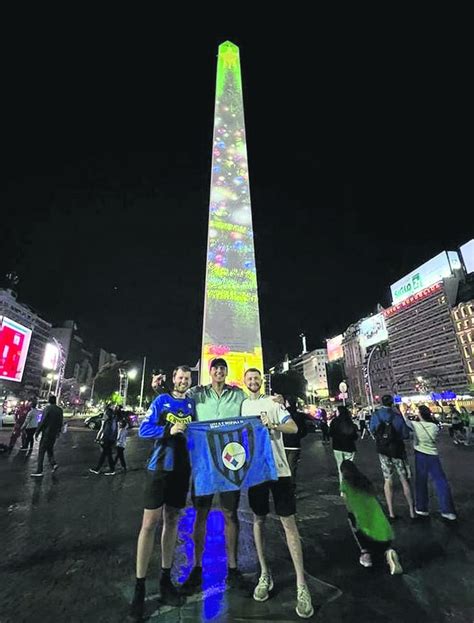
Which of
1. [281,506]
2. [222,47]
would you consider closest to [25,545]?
[281,506]

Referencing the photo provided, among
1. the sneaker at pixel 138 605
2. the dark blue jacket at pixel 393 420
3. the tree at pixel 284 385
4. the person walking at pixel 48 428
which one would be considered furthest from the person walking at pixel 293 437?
the person walking at pixel 48 428

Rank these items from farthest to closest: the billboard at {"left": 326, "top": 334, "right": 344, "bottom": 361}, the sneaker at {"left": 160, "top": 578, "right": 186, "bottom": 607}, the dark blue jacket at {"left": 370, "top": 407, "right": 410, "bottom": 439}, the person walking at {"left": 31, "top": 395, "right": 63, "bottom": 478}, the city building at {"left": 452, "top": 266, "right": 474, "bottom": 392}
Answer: the billboard at {"left": 326, "top": 334, "right": 344, "bottom": 361}
the city building at {"left": 452, "top": 266, "right": 474, "bottom": 392}
the person walking at {"left": 31, "top": 395, "right": 63, "bottom": 478}
the dark blue jacket at {"left": 370, "top": 407, "right": 410, "bottom": 439}
the sneaker at {"left": 160, "top": 578, "right": 186, "bottom": 607}

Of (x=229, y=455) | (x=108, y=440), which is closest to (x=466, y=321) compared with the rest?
(x=108, y=440)

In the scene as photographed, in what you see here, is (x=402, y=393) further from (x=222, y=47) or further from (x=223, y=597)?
(x=223, y=597)

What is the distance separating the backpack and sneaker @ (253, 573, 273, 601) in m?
3.05

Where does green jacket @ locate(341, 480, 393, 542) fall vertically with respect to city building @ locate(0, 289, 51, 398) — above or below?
below

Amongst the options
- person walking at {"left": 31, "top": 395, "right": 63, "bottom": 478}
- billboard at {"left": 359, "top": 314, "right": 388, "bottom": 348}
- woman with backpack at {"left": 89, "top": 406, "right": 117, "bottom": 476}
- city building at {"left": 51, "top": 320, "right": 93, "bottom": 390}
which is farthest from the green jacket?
city building at {"left": 51, "top": 320, "right": 93, "bottom": 390}

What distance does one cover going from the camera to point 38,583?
2.89 metres

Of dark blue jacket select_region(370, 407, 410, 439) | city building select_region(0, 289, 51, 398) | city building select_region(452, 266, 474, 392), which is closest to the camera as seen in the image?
dark blue jacket select_region(370, 407, 410, 439)

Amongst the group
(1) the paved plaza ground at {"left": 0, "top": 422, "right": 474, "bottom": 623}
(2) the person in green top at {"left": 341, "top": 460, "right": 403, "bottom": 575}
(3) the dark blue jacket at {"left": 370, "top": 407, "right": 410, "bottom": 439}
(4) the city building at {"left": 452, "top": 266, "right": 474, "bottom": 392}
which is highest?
(4) the city building at {"left": 452, "top": 266, "right": 474, "bottom": 392}

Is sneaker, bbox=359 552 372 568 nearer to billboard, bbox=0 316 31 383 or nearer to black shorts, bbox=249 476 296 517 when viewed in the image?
black shorts, bbox=249 476 296 517

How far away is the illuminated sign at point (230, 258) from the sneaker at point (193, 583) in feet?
24.8

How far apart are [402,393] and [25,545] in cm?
11225

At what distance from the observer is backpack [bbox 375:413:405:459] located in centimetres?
492
